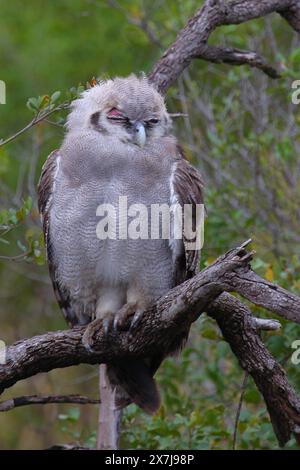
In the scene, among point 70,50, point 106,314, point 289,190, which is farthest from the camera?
point 70,50

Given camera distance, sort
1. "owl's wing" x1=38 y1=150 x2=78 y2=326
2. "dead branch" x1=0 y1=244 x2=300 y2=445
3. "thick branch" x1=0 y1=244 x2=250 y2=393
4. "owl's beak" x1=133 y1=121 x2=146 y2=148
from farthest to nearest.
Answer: "owl's wing" x1=38 y1=150 x2=78 y2=326 → "owl's beak" x1=133 y1=121 x2=146 y2=148 → "dead branch" x1=0 y1=244 x2=300 y2=445 → "thick branch" x1=0 y1=244 x2=250 y2=393

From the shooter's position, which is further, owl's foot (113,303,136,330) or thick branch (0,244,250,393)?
owl's foot (113,303,136,330)

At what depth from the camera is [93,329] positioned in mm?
4938

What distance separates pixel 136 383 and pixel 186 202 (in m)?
1.04

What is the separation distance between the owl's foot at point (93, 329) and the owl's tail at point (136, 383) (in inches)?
11.4

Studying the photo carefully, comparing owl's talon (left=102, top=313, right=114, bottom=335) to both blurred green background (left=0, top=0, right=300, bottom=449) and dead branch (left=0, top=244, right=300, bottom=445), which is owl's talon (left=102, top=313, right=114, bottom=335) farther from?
blurred green background (left=0, top=0, right=300, bottom=449)

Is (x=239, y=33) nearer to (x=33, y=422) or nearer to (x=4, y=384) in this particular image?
(x=4, y=384)

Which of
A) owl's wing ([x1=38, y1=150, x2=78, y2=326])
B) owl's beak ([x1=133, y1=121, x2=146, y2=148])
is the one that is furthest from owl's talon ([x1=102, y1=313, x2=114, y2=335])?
owl's beak ([x1=133, y1=121, x2=146, y2=148])

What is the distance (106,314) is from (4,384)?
0.70 m

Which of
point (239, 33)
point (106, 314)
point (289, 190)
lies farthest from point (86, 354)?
point (239, 33)

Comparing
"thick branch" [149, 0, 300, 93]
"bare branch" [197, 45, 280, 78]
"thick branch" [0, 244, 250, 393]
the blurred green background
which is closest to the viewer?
"thick branch" [0, 244, 250, 393]

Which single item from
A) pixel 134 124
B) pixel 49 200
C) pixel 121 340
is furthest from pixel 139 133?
pixel 121 340

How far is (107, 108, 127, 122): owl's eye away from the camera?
5.01 meters

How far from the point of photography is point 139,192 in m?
4.92
